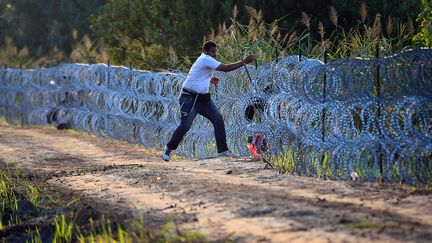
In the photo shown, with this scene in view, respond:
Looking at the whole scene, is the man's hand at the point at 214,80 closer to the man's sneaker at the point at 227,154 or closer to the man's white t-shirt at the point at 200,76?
the man's white t-shirt at the point at 200,76

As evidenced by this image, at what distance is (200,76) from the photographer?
548 inches

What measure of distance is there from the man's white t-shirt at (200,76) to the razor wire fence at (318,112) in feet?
1.99

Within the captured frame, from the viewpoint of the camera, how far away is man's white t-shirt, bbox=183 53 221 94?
13.8m

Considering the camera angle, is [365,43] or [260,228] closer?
[260,228]

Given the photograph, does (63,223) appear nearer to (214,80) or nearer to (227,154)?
(227,154)

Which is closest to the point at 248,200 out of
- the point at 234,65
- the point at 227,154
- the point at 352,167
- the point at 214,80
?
the point at 352,167

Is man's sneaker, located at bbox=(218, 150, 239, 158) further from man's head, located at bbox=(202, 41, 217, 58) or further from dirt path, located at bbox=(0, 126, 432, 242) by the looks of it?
man's head, located at bbox=(202, 41, 217, 58)

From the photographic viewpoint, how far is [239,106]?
560 inches

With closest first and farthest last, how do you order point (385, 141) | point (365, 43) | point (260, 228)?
point (260, 228), point (385, 141), point (365, 43)

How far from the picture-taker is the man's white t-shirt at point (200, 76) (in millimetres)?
13791

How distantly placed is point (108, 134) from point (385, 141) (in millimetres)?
10824

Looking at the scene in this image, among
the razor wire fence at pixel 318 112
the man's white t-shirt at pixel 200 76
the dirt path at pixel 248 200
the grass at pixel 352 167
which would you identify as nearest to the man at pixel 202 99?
the man's white t-shirt at pixel 200 76

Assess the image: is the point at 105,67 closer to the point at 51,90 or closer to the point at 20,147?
the point at 20,147

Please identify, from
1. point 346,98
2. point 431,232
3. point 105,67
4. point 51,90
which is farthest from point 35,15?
point 431,232
